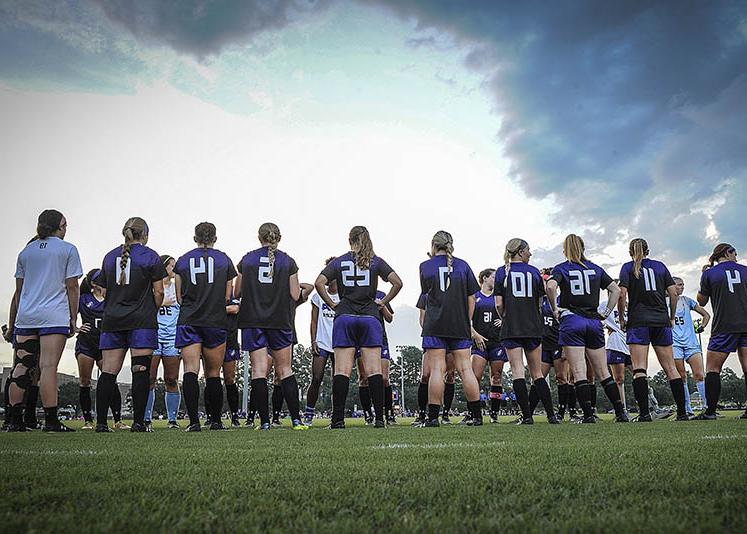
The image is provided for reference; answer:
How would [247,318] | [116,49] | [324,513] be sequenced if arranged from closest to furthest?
[324,513] < [247,318] < [116,49]

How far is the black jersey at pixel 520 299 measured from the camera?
838 cm

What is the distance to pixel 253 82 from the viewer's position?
12.6 m

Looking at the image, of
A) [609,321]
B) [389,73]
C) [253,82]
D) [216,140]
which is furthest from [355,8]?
[609,321]

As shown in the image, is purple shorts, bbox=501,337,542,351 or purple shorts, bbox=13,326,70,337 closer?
purple shorts, bbox=13,326,70,337

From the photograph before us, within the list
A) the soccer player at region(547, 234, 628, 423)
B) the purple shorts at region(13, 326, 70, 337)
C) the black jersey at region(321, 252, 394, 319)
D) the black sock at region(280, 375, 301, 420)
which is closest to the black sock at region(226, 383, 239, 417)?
the black sock at region(280, 375, 301, 420)

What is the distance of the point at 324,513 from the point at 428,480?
0.73 metres

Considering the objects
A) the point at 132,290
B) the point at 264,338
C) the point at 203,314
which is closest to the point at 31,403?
the point at 132,290

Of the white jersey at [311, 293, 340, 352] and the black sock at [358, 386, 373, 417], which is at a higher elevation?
the white jersey at [311, 293, 340, 352]

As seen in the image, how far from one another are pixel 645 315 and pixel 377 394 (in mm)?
4379

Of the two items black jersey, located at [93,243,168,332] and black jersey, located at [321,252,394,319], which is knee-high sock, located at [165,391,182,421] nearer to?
black jersey, located at [93,243,168,332]

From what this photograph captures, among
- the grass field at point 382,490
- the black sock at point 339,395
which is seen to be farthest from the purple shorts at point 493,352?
the grass field at point 382,490

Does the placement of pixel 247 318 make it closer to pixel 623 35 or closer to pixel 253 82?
pixel 253 82

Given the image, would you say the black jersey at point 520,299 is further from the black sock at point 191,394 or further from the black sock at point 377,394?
the black sock at point 191,394

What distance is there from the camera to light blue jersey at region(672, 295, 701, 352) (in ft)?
42.0
